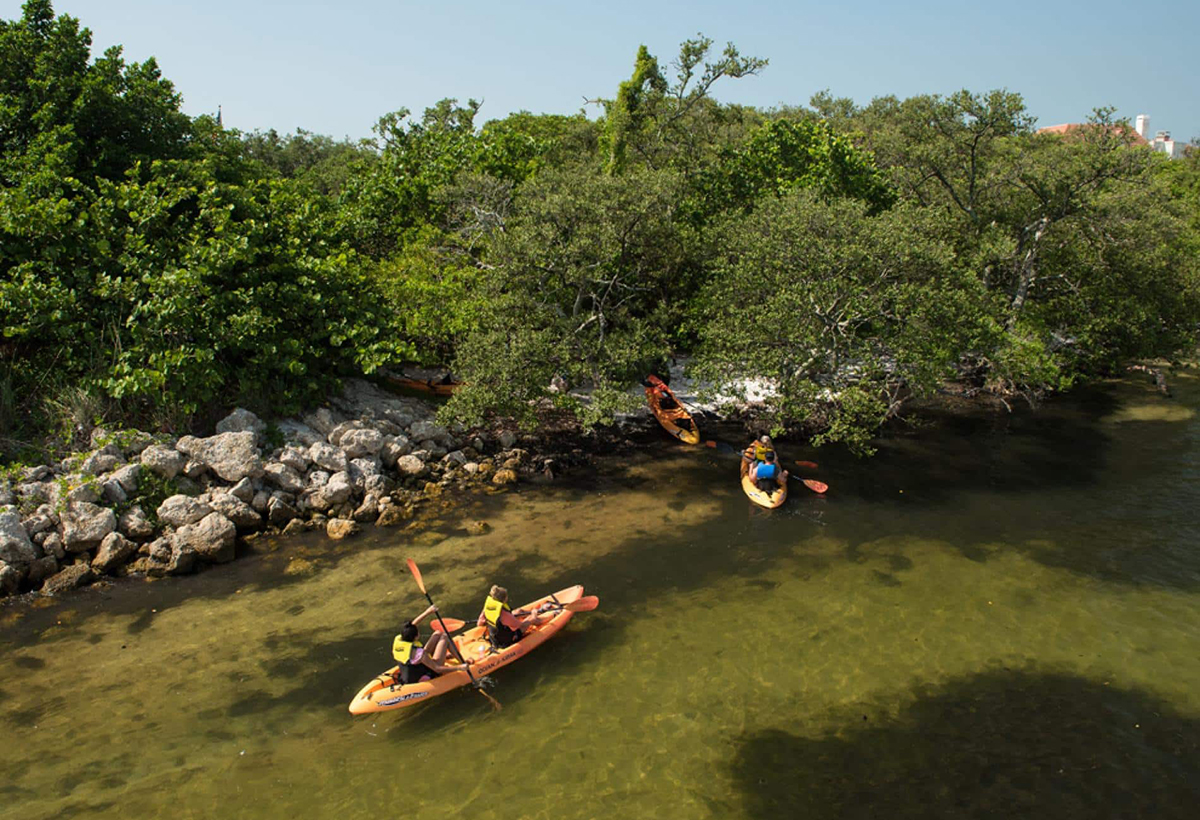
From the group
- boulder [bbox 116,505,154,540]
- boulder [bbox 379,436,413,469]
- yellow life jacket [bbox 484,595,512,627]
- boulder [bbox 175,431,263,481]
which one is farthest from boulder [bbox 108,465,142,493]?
yellow life jacket [bbox 484,595,512,627]

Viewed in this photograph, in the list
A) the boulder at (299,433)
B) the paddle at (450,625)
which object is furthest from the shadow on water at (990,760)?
the boulder at (299,433)

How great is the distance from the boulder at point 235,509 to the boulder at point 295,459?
1.36 metres

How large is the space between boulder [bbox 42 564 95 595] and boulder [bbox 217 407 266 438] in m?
4.09

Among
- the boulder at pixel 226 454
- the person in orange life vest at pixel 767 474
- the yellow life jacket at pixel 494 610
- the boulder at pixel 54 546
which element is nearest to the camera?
the yellow life jacket at pixel 494 610

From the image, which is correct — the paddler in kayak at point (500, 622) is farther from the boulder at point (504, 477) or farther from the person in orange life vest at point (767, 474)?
the person in orange life vest at point (767, 474)

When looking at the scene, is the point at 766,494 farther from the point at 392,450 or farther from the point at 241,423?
the point at 241,423

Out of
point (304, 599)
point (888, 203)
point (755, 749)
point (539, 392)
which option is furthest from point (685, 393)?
point (755, 749)

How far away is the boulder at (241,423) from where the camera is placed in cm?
1683

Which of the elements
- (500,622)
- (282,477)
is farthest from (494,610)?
(282,477)

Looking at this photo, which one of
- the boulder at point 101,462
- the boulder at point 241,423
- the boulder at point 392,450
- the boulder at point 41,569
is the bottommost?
the boulder at point 41,569

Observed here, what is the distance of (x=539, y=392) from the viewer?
19156 millimetres

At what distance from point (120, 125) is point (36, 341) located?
7.10m

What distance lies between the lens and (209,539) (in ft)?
47.1

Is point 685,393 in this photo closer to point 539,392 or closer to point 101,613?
point 539,392
